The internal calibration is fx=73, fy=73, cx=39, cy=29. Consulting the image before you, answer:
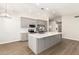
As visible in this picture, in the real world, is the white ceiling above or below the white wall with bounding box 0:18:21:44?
above

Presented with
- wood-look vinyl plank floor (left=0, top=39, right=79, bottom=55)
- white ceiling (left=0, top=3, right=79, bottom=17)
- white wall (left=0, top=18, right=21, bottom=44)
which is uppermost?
white ceiling (left=0, top=3, right=79, bottom=17)

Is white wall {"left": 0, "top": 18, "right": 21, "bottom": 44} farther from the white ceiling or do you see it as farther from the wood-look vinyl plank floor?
the white ceiling

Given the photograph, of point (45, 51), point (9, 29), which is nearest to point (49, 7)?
point (45, 51)

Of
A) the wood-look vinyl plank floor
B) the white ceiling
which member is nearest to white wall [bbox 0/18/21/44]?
the wood-look vinyl plank floor

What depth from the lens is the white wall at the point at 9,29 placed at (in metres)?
3.42

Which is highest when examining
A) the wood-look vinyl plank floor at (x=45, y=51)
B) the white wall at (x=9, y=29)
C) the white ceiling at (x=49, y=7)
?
the white ceiling at (x=49, y=7)

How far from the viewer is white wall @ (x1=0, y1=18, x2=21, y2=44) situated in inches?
135

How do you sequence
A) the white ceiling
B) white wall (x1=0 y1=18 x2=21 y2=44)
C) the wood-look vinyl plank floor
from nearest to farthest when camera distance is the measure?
the white ceiling → the wood-look vinyl plank floor → white wall (x1=0 y1=18 x2=21 y2=44)

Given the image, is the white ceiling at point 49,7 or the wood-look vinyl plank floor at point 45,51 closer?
the white ceiling at point 49,7

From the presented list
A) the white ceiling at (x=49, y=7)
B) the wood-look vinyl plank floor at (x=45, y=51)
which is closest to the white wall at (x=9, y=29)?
the wood-look vinyl plank floor at (x=45, y=51)

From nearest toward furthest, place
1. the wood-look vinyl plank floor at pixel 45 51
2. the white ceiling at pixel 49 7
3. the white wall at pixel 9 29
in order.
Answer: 1. the white ceiling at pixel 49 7
2. the wood-look vinyl plank floor at pixel 45 51
3. the white wall at pixel 9 29

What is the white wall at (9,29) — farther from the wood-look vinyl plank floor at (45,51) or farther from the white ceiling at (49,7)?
the white ceiling at (49,7)

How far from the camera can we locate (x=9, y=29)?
12.2 feet

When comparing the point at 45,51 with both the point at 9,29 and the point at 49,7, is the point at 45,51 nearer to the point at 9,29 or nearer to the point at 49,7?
the point at 49,7
